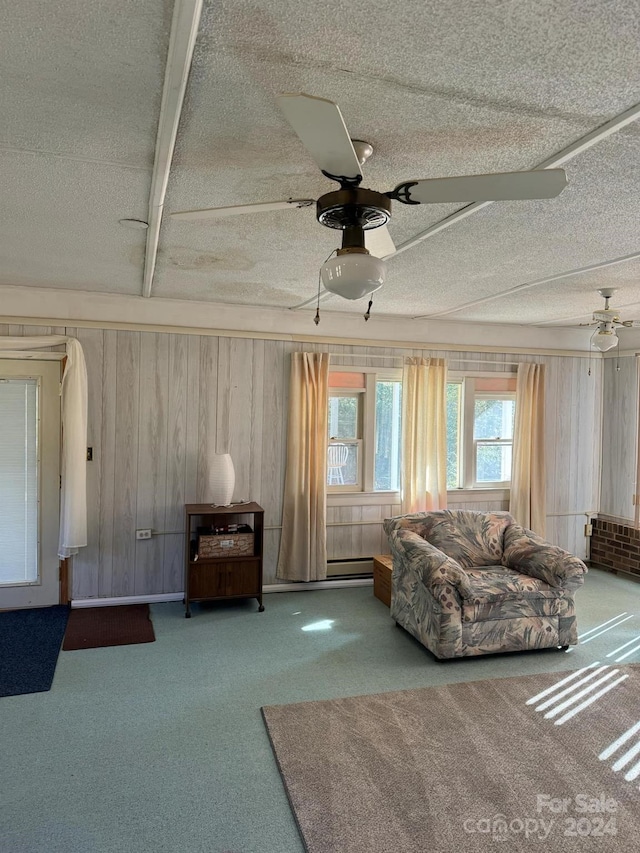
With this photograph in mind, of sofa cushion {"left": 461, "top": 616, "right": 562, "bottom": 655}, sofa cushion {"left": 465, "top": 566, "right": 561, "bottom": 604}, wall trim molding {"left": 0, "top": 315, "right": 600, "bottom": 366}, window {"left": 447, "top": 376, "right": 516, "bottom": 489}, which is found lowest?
sofa cushion {"left": 461, "top": 616, "right": 562, "bottom": 655}

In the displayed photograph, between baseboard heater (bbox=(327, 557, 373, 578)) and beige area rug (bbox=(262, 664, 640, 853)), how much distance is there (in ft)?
6.76

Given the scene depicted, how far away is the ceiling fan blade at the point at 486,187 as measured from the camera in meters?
1.57

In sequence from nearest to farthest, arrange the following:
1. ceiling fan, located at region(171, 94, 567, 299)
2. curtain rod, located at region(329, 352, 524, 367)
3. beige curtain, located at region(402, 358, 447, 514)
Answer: ceiling fan, located at region(171, 94, 567, 299) < curtain rod, located at region(329, 352, 524, 367) < beige curtain, located at region(402, 358, 447, 514)

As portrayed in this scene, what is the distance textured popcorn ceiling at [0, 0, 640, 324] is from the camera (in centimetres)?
128

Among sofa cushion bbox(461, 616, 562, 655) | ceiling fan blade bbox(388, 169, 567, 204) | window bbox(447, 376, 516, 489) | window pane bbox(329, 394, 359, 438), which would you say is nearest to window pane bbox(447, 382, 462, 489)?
window bbox(447, 376, 516, 489)

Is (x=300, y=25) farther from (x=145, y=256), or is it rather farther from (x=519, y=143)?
(x=145, y=256)

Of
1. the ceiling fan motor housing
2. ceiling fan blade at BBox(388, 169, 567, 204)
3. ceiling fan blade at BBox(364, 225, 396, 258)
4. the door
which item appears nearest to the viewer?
ceiling fan blade at BBox(388, 169, 567, 204)

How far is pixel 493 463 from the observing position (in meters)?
5.91

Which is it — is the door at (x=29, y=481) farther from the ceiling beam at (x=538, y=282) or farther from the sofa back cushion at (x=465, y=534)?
the ceiling beam at (x=538, y=282)

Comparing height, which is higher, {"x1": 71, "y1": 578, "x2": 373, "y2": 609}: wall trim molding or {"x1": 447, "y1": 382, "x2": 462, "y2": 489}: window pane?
{"x1": 447, "y1": 382, "x2": 462, "y2": 489}: window pane

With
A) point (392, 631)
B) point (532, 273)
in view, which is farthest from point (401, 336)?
point (392, 631)

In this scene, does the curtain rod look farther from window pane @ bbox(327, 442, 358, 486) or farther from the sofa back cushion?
the sofa back cushion

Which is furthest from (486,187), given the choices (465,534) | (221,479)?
(221,479)

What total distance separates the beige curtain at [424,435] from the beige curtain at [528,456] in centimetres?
84
